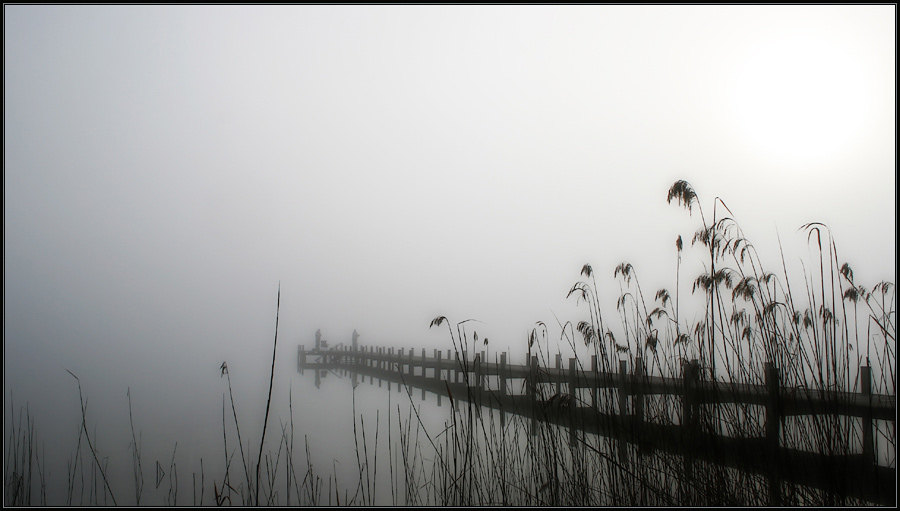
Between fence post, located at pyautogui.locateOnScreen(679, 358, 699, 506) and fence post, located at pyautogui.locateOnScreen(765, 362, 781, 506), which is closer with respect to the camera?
fence post, located at pyautogui.locateOnScreen(765, 362, 781, 506)

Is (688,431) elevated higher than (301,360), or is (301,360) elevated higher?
(688,431)

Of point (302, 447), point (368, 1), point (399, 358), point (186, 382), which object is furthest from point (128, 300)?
point (368, 1)

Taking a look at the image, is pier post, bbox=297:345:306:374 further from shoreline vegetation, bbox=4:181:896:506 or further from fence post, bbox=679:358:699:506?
fence post, bbox=679:358:699:506

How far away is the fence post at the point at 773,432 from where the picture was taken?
2076 mm

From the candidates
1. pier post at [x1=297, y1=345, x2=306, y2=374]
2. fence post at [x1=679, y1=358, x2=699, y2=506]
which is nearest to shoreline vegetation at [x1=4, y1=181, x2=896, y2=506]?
fence post at [x1=679, y1=358, x2=699, y2=506]

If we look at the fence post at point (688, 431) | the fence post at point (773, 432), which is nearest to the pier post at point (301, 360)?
the fence post at point (688, 431)

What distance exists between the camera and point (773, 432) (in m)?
2.30

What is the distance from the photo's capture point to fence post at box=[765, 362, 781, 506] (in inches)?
81.7

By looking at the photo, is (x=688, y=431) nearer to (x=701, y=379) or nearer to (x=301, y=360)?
(x=701, y=379)

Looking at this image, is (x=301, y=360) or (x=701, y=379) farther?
(x=301, y=360)

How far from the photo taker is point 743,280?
9.09 feet

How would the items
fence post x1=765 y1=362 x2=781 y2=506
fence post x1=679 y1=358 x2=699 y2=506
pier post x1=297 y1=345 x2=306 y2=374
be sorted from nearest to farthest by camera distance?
1. fence post x1=765 y1=362 x2=781 y2=506
2. fence post x1=679 y1=358 x2=699 y2=506
3. pier post x1=297 y1=345 x2=306 y2=374

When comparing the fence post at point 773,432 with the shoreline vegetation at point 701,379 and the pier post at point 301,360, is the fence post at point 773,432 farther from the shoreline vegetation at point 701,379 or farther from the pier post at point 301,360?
the pier post at point 301,360

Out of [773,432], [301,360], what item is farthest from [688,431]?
[301,360]
